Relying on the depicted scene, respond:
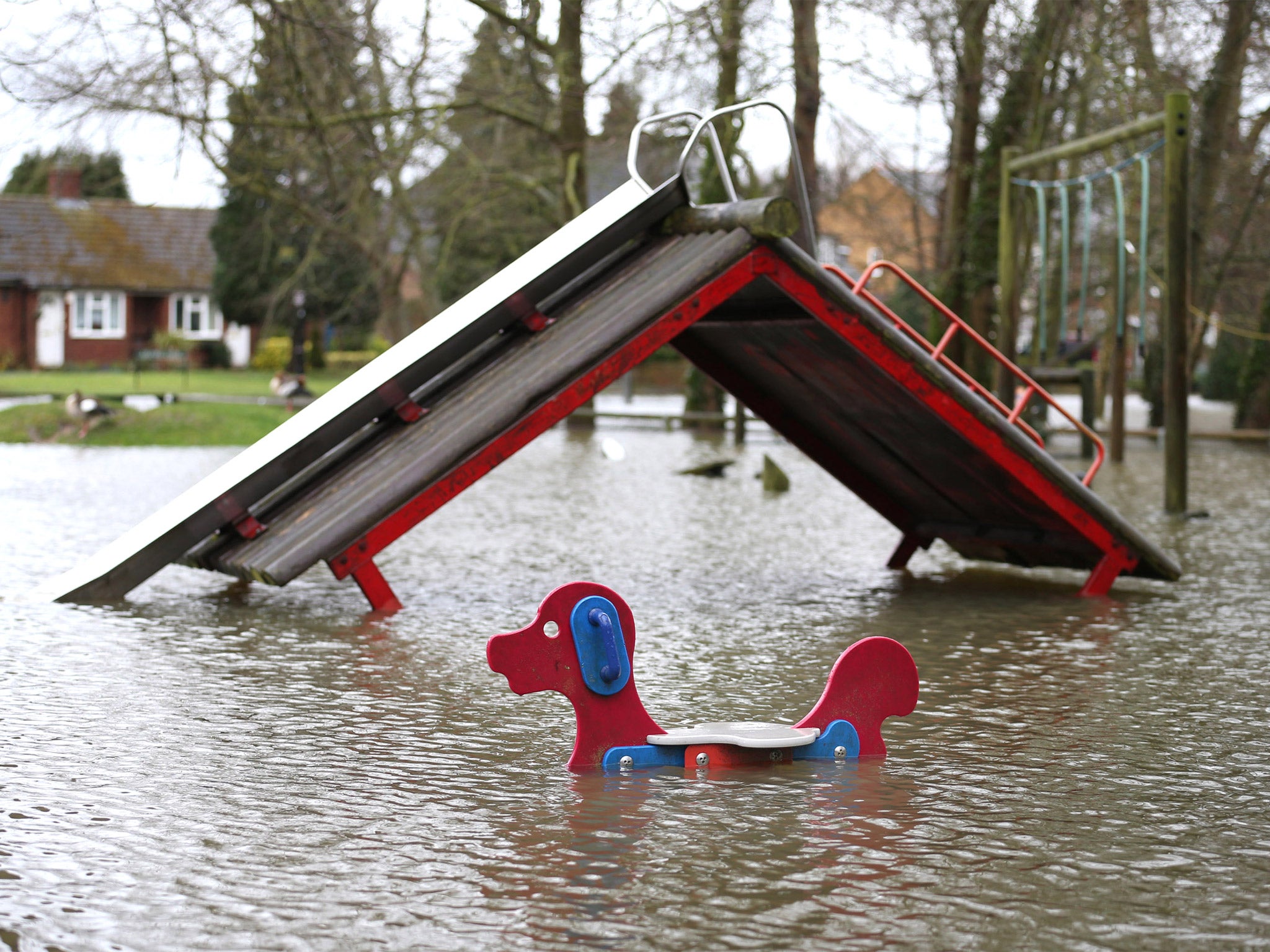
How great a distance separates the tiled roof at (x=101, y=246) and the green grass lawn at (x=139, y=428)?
35844mm

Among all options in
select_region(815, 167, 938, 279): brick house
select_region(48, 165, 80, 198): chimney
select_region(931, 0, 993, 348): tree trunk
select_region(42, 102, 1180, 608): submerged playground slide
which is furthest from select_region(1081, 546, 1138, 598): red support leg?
select_region(48, 165, 80, 198): chimney

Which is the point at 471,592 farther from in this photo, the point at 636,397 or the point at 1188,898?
the point at 636,397

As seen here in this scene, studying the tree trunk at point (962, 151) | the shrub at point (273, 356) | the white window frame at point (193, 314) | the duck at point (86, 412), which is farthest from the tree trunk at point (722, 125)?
the white window frame at point (193, 314)

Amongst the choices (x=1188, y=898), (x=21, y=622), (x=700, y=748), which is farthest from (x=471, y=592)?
(x=1188, y=898)

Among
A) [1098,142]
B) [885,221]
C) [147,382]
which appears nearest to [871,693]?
[1098,142]

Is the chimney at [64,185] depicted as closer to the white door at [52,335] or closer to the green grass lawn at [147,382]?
the white door at [52,335]

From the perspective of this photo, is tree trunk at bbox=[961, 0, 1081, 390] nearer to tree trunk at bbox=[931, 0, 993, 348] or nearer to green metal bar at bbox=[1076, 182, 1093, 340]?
tree trunk at bbox=[931, 0, 993, 348]

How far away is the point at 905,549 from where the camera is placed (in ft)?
35.2

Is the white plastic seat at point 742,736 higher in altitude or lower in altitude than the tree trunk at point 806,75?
lower

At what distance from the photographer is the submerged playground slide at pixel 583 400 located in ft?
26.3

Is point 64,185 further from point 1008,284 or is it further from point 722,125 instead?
point 1008,284

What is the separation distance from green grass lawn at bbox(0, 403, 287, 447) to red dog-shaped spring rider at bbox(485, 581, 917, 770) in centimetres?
1842

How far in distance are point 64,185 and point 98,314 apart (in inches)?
213

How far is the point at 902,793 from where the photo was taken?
487 centimetres
